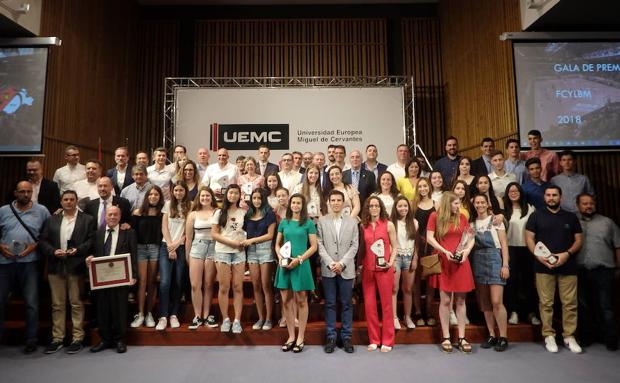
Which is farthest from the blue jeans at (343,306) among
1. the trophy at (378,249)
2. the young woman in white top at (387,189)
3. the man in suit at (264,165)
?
the man in suit at (264,165)

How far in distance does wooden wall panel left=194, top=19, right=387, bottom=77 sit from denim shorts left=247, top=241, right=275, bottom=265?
624cm

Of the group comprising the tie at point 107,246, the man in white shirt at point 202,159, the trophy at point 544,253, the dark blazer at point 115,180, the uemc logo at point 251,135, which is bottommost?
the trophy at point 544,253

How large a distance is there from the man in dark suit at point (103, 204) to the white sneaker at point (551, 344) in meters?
4.50

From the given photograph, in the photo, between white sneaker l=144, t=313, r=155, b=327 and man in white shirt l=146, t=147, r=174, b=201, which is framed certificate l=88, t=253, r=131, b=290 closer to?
white sneaker l=144, t=313, r=155, b=327

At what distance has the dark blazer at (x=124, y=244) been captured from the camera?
12.8ft

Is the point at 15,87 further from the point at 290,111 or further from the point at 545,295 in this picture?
the point at 545,295

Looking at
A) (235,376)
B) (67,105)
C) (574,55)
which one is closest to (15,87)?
(67,105)

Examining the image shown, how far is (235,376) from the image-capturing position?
10.5 feet

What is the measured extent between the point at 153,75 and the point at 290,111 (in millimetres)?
3725

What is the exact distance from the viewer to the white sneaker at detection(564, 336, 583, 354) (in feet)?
12.1

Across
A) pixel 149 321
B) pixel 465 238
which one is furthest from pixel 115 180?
pixel 465 238

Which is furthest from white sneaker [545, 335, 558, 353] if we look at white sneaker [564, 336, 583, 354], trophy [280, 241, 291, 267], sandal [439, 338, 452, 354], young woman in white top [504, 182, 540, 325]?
trophy [280, 241, 291, 267]

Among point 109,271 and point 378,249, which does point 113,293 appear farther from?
point 378,249

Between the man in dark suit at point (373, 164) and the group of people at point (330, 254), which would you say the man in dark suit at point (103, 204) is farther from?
the man in dark suit at point (373, 164)
